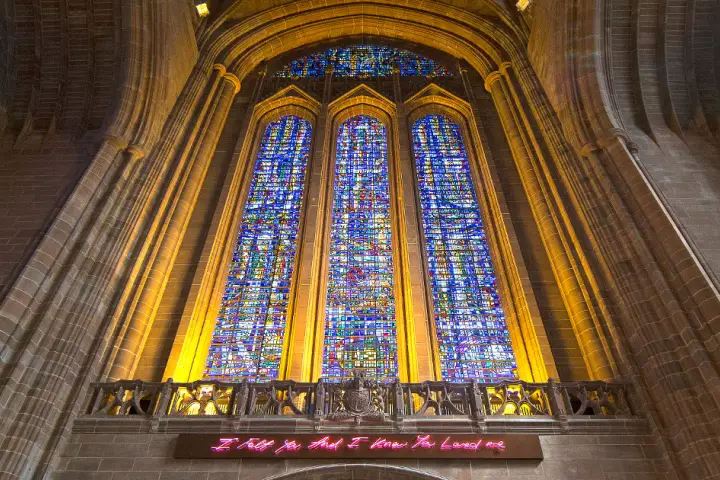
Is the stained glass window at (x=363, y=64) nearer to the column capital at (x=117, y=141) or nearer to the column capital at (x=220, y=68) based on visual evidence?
the column capital at (x=220, y=68)

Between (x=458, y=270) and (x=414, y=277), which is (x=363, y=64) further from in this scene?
(x=414, y=277)

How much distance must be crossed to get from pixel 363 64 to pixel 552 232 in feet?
30.6

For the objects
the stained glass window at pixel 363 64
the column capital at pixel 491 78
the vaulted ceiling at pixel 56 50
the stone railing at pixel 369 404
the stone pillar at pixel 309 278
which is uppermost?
the stained glass window at pixel 363 64

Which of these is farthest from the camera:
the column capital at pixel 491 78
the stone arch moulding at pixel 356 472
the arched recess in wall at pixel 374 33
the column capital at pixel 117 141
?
the arched recess in wall at pixel 374 33

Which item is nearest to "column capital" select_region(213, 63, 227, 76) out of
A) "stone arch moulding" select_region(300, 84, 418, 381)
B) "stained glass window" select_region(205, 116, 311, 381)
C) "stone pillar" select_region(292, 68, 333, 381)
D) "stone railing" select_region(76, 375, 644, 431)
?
"stained glass window" select_region(205, 116, 311, 381)

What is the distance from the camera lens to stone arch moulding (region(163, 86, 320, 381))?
10367 mm

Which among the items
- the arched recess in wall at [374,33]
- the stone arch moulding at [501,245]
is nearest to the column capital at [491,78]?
the arched recess in wall at [374,33]

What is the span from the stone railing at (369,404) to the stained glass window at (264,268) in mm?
1058

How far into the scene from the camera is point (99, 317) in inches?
373

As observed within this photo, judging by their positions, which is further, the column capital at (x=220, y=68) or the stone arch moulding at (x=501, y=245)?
the column capital at (x=220, y=68)

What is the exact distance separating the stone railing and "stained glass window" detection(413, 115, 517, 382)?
3.54ft

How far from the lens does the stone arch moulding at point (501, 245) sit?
10359 mm

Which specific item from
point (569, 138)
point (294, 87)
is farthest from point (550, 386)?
point (294, 87)

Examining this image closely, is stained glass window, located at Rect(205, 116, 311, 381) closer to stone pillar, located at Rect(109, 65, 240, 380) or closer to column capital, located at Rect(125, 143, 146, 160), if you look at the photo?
stone pillar, located at Rect(109, 65, 240, 380)
